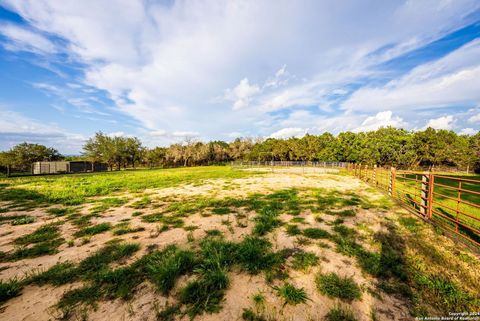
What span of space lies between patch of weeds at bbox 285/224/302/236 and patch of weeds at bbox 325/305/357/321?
2.24 metres

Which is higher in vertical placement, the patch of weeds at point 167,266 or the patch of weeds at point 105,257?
the patch of weeds at point 167,266

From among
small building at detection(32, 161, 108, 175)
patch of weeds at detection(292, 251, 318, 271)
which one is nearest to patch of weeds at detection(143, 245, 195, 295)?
patch of weeds at detection(292, 251, 318, 271)

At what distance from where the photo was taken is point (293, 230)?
478cm

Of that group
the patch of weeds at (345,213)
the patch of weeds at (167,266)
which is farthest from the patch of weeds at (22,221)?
the patch of weeds at (345,213)

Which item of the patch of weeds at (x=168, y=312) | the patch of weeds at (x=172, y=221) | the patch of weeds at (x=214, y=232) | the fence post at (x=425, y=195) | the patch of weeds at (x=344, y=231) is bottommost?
the patch of weeds at (x=172, y=221)

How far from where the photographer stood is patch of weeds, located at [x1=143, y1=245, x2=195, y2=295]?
9.26 ft

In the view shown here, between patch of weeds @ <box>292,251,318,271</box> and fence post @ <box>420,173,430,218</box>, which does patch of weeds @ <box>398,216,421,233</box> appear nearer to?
fence post @ <box>420,173,430,218</box>

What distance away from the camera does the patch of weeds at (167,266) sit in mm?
2822

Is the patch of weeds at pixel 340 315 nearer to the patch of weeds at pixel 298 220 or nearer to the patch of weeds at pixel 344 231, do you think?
the patch of weeds at pixel 344 231

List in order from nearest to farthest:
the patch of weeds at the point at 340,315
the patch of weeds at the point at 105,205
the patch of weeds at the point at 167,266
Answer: the patch of weeds at the point at 340,315, the patch of weeds at the point at 167,266, the patch of weeds at the point at 105,205

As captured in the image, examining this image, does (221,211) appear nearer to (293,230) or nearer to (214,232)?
(214,232)

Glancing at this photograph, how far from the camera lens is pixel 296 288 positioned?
9.08ft

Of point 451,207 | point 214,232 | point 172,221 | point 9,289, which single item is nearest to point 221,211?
point 172,221

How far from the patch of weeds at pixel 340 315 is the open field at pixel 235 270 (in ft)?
0.04
